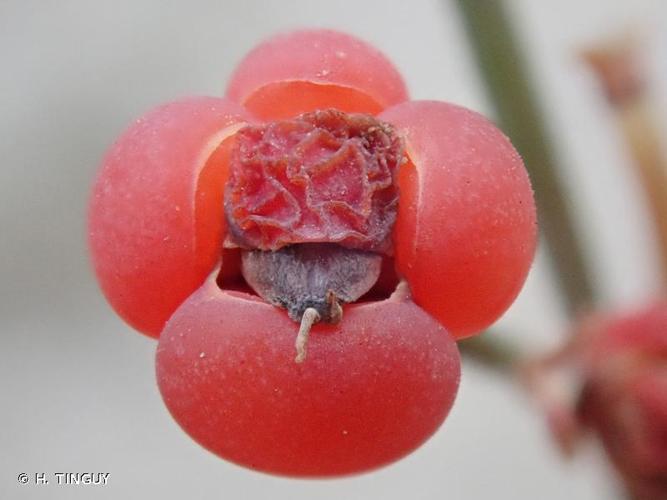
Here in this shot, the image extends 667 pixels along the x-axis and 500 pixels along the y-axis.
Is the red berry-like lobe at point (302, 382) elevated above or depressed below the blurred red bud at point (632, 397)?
above

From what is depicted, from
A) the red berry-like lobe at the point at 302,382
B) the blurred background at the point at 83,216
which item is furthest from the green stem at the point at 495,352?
the blurred background at the point at 83,216

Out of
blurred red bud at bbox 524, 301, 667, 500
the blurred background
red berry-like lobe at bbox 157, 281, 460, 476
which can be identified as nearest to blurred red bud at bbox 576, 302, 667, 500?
blurred red bud at bbox 524, 301, 667, 500

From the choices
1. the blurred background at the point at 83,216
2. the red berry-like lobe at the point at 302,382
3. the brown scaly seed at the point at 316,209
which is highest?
the brown scaly seed at the point at 316,209

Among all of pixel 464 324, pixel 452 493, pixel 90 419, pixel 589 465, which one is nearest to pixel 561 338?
pixel 589 465

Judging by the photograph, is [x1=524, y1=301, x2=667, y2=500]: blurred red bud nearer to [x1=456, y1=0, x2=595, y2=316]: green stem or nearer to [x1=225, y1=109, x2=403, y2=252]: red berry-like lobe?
[x1=456, y1=0, x2=595, y2=316]: green stem

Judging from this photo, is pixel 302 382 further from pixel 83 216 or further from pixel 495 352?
pixel 83 216

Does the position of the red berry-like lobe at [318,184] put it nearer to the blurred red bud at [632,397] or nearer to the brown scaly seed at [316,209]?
the brown scaly seed at [316,209]
